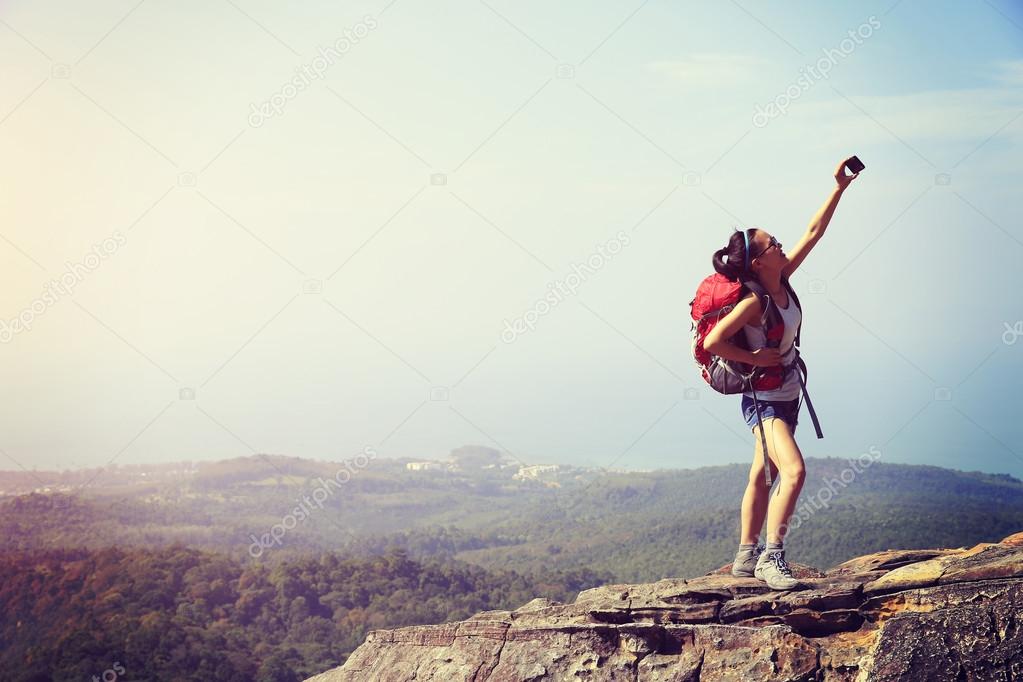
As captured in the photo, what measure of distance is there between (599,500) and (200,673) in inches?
1397

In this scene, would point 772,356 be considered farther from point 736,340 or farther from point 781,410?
point 781,410

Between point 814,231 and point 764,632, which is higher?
point 814,231

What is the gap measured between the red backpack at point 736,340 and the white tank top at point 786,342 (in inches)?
1.6

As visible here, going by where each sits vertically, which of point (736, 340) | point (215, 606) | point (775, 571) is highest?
point (736, 340)

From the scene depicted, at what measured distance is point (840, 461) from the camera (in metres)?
46.2

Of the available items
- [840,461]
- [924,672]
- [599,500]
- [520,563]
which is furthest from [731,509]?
[924,672]

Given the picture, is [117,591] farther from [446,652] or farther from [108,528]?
[446,652]

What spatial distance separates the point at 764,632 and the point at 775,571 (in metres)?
0.92

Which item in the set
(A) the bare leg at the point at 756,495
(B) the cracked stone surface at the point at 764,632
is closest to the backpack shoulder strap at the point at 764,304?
(A) the bare leg at the point at 756,495

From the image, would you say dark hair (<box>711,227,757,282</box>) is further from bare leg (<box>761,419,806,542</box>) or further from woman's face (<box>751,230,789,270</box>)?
bare leg (<box>761,419,806,542</box>)

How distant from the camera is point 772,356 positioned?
9117 mm

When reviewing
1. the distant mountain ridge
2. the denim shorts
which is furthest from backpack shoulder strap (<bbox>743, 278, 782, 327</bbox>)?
the distant mountain ridge

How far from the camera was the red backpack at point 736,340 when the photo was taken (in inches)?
357

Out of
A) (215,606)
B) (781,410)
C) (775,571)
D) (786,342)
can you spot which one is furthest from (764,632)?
(215,606)
